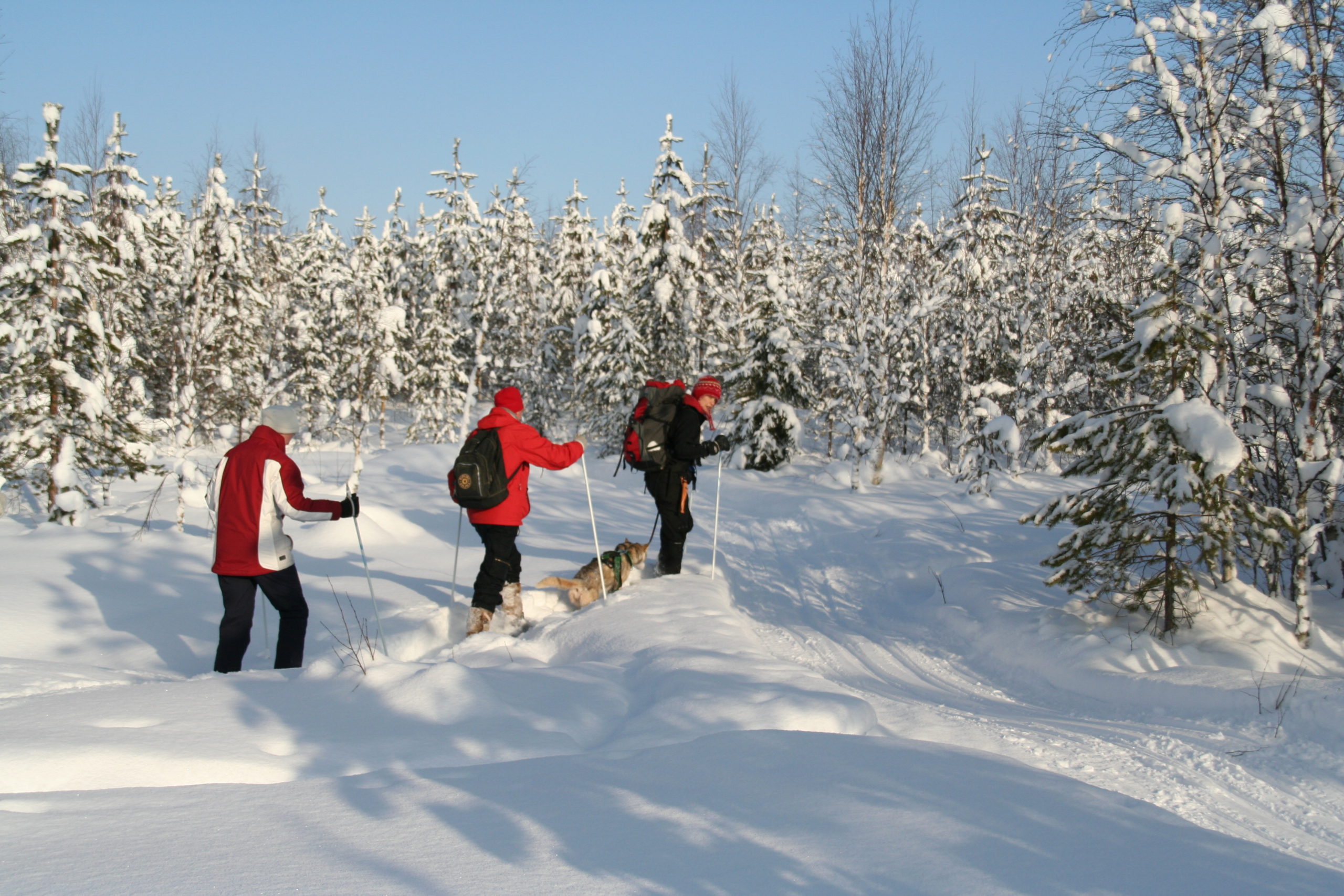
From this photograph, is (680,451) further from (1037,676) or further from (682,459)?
(1037,676)

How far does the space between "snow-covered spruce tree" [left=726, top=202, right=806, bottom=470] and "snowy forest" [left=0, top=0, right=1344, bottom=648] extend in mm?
95

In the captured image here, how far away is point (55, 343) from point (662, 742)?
12.9 m

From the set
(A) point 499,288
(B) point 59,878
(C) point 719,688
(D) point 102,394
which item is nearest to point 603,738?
(C) point 719,688

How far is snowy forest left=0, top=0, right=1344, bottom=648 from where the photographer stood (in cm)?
667

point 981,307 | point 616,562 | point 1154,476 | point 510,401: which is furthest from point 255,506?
point 981,307

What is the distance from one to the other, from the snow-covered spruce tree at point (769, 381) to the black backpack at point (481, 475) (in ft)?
44.8

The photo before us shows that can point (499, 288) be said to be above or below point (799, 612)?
above

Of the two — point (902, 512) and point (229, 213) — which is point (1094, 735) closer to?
point (902, 512)

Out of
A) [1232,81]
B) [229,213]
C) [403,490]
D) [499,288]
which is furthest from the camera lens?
Answer: [499,288]

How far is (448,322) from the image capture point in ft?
108

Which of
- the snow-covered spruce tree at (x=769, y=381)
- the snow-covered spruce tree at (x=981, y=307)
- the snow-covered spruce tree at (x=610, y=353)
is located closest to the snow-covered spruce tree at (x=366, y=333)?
the snow-covered spruce tree at (x=610, y=353)

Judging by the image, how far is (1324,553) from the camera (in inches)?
306

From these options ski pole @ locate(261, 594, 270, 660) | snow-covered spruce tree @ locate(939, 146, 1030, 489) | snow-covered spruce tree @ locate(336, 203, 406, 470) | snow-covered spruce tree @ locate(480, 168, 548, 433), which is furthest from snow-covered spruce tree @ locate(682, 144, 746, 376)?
ski pole @ locate(261, 594, 270, 660)

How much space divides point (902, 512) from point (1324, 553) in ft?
19.6
